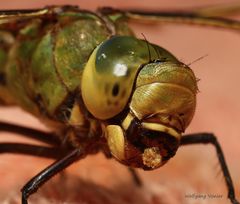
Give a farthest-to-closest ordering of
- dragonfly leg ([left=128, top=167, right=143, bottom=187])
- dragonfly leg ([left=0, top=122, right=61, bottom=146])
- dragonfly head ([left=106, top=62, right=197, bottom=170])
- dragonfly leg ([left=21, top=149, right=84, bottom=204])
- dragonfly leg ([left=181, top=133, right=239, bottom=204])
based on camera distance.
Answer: dragonfly leg ([left=128, top=167, right=143, bottom=187])
dragonfly leg ([left=0, top=122, right=61, bottom=146])
dragonfly leg ([left=181, top=133, right=239, bottom=204])
dragonfly leg ([left=21, top=149, right=84, bottom=204])
dragonfly head ([left=106, top=62, right=197, bottom=170])

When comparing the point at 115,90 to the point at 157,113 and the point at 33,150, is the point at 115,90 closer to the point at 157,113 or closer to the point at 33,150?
the point at 157,113

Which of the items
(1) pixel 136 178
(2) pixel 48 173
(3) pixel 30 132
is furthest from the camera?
(1) pixel 136 178

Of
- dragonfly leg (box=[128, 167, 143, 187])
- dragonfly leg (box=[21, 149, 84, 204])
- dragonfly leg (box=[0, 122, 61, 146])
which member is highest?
dragonfly leg (box=[21, 149, 84, 204])

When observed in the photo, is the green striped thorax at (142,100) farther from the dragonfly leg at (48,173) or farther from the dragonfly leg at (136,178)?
the dragonfly leg at (136,178)

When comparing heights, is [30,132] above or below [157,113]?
below

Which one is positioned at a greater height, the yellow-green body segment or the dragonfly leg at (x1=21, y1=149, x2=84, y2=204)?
the yellow-green body segment

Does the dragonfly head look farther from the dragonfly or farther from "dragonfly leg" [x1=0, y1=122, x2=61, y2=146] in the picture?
"dragonfly leg" [x1=0, y1=122, x2=61, y2=146]

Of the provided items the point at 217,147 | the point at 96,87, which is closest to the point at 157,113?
the point at 96,87

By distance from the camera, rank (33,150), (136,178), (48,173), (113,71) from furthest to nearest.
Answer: (136,178) < (33,150) < (48,173) < (113,71)

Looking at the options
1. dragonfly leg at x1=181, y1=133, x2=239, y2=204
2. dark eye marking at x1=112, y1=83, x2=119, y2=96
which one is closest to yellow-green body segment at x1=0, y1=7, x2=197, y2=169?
dark eye marking at x1=112, y1=83, x2=119, y2=96
